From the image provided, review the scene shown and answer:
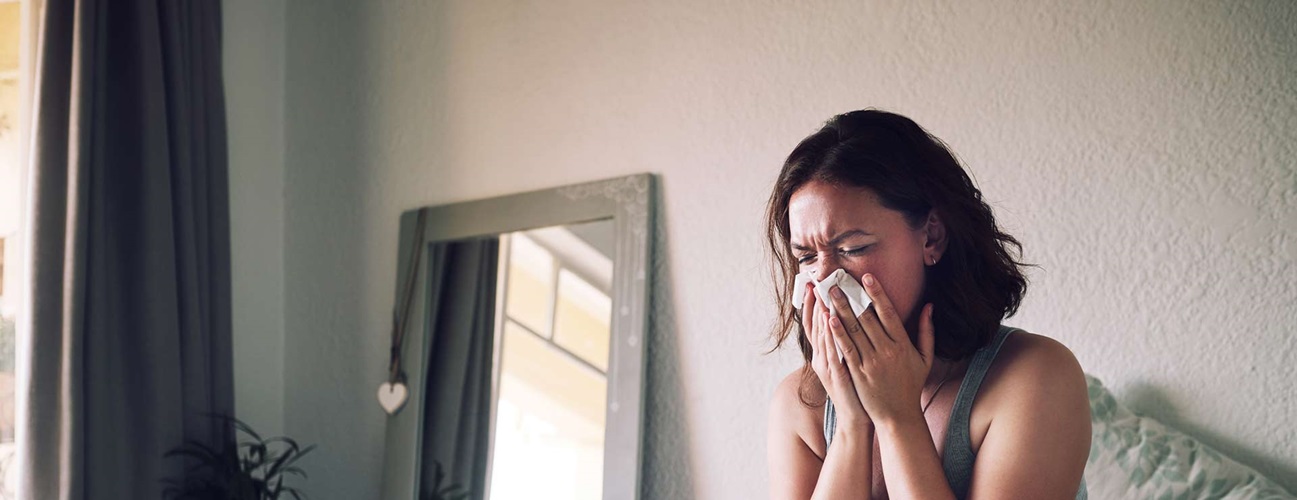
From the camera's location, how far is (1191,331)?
5.19ft

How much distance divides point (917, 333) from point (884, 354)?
9 cm

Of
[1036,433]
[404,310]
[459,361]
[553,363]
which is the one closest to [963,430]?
[1036,433]

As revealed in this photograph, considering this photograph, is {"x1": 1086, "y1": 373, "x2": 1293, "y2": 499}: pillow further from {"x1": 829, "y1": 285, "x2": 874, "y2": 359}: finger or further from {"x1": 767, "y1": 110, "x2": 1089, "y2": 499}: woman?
{"x1": 829, "y1": 285, "x2": 874, "y2": 359}: finger

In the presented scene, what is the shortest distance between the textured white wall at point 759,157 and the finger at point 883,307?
24.3 inches

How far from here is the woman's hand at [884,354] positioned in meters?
1.22

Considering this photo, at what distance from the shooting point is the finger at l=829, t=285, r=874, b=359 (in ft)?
4.09

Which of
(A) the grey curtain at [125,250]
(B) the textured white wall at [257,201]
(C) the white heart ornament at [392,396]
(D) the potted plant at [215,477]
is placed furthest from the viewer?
(B) the textured white wall at [257,201]

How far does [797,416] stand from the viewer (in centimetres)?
145

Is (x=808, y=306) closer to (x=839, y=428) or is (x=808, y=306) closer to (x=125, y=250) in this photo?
(x=839, y=428)

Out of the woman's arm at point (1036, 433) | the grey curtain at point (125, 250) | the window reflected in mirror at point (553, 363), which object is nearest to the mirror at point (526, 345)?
the window reflected in mirror at point (553, 363)

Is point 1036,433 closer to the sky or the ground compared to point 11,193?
closer to the ground

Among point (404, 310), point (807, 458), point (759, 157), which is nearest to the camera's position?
point (807, 458)

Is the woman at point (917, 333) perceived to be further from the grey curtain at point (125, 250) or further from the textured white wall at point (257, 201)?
the textured white wall at point (257, 201)

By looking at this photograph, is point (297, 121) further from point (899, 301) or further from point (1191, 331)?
point (1191, 331)
